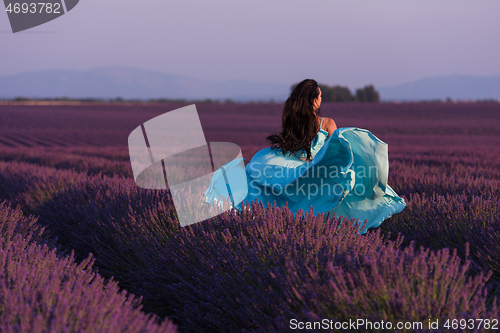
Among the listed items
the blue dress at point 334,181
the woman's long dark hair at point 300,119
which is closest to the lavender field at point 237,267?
the blue dress at point 334,181

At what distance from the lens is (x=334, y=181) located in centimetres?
304

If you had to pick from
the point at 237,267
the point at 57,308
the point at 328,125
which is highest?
the point at 328,125

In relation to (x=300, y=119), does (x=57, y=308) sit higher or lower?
lower

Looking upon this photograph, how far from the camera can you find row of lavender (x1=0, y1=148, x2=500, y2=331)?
1455mm

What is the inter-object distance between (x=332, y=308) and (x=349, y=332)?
0.40 ft

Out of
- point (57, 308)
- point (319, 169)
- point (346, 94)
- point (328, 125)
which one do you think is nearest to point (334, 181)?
point (319, 169)

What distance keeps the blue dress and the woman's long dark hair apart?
4.1 inches

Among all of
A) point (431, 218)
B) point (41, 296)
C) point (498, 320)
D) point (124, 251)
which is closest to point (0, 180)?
point (124, 251)

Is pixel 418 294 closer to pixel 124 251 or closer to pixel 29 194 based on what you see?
pixel 124 251

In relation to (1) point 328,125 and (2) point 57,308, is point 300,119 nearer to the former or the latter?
(1) point 328,125

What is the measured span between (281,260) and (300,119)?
1643 mm

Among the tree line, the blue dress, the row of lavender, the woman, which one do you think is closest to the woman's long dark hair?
the woman

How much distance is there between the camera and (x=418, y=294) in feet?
4.67

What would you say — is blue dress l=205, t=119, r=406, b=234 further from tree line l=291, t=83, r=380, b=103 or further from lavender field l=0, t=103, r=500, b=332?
tree line l=291, t=83, r=380, b=103
